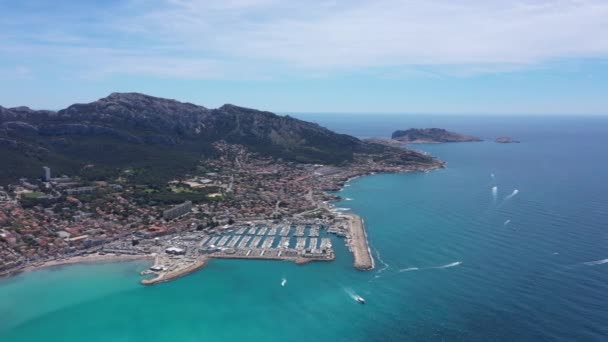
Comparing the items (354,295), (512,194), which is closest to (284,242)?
(354,295)

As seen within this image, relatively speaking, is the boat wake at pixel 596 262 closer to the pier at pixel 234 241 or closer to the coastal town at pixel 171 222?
the coastal town at pixel 171 222

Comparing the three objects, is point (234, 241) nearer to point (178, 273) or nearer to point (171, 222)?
point (178, 273)

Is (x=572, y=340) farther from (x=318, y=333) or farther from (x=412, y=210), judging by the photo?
(x=412, y=210)

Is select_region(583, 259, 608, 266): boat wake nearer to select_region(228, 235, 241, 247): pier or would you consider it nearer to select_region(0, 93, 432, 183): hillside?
select_region(228, 235, 241, 247): pier

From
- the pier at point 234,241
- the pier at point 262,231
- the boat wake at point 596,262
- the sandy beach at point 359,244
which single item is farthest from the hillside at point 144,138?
the boat wake at point 596,262

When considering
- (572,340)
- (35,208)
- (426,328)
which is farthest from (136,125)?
(572,340)
